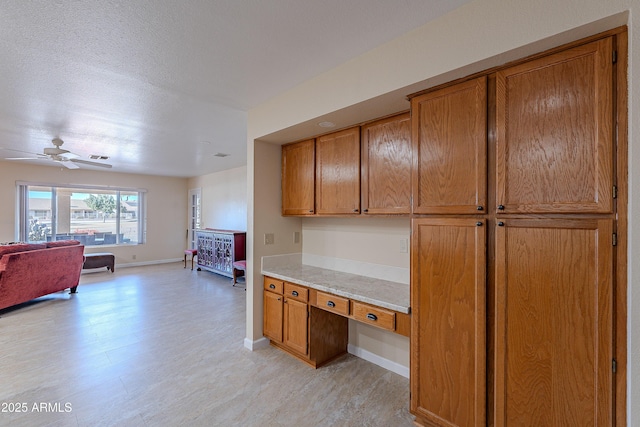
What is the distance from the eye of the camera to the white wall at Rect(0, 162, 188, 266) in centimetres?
615

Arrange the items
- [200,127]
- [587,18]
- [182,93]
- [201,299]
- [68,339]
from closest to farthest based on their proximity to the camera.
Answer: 1. [587,18]
2. [182,93]
3. [68,339]
4. [200,127]
5. [201,299]

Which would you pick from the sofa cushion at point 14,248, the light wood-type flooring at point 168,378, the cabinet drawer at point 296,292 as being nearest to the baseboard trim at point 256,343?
the light wood-type flooring at point 168,378

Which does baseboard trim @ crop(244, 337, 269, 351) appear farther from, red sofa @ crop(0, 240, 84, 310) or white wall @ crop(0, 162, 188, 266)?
white wall @ crop(0, 162, 188, 266)

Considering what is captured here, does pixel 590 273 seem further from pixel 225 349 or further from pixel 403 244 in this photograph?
pixel 225 349

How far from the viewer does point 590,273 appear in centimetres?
129

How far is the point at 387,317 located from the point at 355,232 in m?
1.04

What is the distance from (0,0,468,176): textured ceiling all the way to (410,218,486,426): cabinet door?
4.24ft

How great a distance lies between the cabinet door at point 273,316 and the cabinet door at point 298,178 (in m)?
0.92

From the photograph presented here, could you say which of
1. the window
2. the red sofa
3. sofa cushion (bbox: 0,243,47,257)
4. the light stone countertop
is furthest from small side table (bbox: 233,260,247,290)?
the window

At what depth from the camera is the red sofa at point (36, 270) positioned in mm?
4031

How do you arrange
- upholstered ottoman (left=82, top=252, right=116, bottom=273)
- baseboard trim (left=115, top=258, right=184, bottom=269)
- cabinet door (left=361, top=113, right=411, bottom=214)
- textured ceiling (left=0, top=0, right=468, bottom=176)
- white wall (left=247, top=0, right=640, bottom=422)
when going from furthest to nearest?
baseboard trim (left=115, top=258, right=184, bottom=269)
upholstered ottoman (left=82, top=252, right=116, bottom=273)
cabinet door (left=361, top=113, right=411, bottom=214)
textured ceiling (left=0, top=0, right=468, bottom=176)
white wall (left=247, top=0, right=640, bottom=422)

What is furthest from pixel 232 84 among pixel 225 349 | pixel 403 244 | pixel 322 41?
pixel 225 349

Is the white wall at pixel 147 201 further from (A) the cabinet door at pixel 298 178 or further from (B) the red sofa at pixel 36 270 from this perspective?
(A) the cabinet door at pixel 298 178

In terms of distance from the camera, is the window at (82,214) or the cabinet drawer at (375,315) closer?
the cabinet drawer at (375,315)
